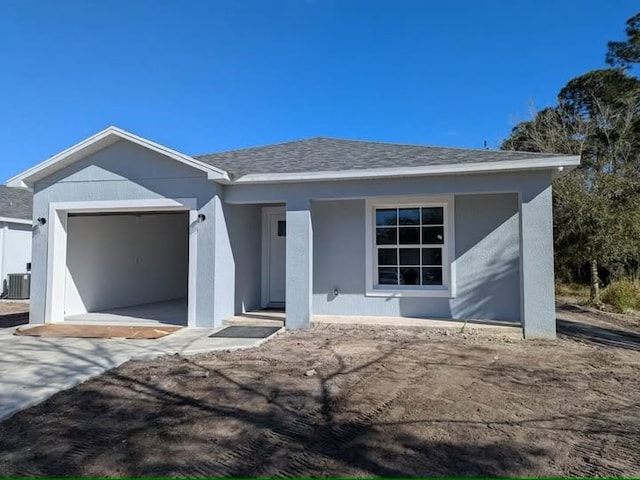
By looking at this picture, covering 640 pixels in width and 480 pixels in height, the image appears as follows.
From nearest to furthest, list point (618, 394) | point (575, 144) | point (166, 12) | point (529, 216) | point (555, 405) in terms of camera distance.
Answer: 1. point (555, 405)
2. point (618, 394)
3. point (529, 216)
4. point (166, 12)
5. point (575, 144)

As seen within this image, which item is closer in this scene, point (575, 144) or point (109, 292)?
point (109, 292)

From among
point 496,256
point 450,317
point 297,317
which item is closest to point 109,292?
point 297,317

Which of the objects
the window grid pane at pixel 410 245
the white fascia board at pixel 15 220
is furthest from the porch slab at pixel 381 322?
the white fascia board at pixel 15 220

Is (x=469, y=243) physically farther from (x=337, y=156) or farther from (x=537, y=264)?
(x=337, y=156)

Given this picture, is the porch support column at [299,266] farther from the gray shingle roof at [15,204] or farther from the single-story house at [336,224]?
the gray shingle roof at [15,204]

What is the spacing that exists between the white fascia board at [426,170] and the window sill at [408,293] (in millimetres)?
2650

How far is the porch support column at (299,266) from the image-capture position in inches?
329

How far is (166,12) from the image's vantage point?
1129cm

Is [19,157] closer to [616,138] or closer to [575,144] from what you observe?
[575,144]

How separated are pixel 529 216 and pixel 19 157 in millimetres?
27135

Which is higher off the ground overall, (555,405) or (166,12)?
(166,12)

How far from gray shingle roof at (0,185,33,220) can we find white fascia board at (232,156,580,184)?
12288 mm

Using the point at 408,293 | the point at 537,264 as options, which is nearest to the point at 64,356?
the point at 408,293

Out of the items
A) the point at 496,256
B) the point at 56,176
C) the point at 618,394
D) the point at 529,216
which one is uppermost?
the point at 56,176
